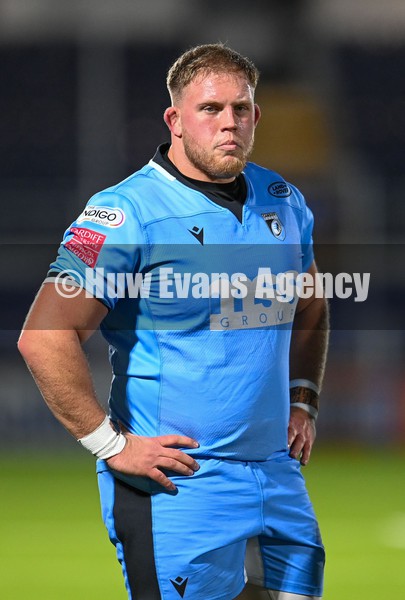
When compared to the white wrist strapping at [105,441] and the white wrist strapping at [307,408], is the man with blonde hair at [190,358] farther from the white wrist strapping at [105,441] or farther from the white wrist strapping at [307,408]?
the white wrist strapping at [307,408]

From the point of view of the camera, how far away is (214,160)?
10.5 ft

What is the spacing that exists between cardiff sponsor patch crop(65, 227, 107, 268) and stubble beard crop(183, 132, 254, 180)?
15.5 inches

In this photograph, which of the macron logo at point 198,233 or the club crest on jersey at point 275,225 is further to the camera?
the club crest on jersey at point 275,225

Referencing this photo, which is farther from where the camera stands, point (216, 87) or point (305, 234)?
point (305, 234)

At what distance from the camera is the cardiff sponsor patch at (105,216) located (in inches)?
121

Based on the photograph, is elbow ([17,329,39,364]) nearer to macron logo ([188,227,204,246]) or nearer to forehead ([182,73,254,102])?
macron logo ([188,227,204,246])

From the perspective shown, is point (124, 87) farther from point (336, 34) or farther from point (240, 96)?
point (240, 96)

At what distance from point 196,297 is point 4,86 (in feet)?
49.0

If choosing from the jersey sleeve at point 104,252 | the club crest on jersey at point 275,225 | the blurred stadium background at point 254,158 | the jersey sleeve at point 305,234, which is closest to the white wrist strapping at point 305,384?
the jersey sleeve at point 305,234

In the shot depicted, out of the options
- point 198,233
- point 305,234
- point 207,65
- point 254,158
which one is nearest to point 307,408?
point 305,234

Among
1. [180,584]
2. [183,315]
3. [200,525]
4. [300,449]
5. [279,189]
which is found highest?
[279,189]

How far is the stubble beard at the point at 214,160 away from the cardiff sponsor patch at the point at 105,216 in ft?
0.99

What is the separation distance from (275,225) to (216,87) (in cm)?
45

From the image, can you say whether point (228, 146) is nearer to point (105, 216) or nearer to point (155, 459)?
point (105, 216)
